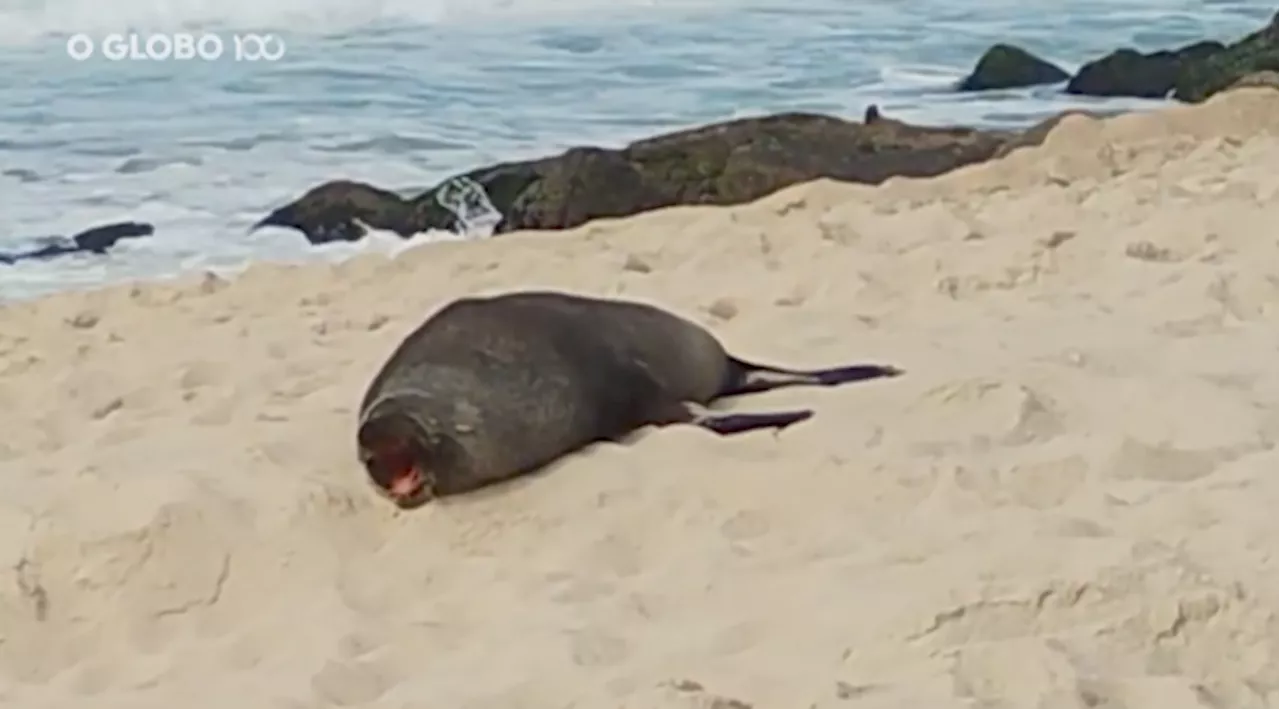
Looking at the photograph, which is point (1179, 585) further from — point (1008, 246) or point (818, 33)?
point (818, 33)

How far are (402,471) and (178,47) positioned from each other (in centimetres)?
397

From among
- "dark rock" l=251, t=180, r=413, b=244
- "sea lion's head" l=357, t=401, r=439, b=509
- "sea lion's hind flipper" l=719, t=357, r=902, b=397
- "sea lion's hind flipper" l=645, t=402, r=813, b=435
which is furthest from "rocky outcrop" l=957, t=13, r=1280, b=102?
"sea lion's head" l=357, t=401, r=439, b=509

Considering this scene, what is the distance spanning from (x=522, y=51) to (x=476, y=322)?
11.8 feet

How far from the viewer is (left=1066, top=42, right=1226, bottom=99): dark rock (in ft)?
24.9

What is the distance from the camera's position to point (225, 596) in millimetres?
3242

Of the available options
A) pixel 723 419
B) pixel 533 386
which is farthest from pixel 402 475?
pixel 723 419

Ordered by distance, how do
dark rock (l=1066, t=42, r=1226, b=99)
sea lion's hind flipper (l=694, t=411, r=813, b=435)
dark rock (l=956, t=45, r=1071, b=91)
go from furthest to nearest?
dark rock (l=1066, t=42, r=1226, b=99) → dark rock (l=956, t=45, r=1071, b=91) → sea lion's hind flipper (l=694, t=411, r=813, b=435)

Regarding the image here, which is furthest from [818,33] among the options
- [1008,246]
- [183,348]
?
[183,348]

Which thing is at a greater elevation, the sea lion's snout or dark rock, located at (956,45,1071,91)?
dark rock, located at (956,45,1071,91)

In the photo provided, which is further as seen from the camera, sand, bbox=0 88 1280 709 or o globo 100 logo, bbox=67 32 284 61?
o globo 100 logo, bbox=67 32 284 61

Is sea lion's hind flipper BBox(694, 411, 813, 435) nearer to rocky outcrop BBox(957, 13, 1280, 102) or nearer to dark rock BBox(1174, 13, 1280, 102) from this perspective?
rocky outcrop BBox(957, 13, 1280, 102)

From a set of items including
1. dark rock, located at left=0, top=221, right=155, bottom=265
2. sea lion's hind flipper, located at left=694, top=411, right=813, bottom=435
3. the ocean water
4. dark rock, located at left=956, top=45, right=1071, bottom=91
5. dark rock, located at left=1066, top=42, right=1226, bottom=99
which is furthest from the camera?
dark rock, located at left=1066, top=42, right=1226, bottom=99

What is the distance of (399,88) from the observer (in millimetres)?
7211

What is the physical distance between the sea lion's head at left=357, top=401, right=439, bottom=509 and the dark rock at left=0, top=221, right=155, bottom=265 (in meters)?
3.52
